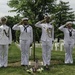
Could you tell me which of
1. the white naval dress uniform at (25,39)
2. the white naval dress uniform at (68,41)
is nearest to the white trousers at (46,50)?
the white naval dress uniform at (25,39)

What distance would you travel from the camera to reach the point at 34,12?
14805 mm

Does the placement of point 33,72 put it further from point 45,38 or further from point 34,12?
point 34,12

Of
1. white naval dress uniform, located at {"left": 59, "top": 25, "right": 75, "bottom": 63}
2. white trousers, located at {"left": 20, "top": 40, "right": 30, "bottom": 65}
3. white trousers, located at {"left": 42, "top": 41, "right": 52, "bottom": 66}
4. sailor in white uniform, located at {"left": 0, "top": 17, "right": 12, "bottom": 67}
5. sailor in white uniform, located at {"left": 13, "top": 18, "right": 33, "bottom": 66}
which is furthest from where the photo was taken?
white naval dress uniform, located at {"left": 59, "top": 25, "right": 75, "bottom": 63}

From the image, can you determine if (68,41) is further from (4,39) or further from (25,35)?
(4,39)

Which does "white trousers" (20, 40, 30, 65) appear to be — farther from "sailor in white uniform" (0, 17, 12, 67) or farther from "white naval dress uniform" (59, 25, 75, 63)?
"white naval dress uniform" (59, 25, 75, 63)

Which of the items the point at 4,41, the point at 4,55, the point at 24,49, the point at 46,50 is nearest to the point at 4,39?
the point at 4,41

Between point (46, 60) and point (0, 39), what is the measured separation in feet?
6.92

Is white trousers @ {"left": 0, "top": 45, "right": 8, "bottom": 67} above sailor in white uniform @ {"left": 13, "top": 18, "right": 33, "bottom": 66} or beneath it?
beneath

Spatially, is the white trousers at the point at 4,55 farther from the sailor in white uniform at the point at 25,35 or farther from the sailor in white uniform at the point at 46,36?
the sailor in white uniform at the point at 46,36

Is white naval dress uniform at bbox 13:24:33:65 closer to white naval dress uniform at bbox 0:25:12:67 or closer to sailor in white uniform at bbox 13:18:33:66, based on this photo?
sailor in white uniform at bbox 13:18:33:66

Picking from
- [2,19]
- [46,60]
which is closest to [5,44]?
[2,19]

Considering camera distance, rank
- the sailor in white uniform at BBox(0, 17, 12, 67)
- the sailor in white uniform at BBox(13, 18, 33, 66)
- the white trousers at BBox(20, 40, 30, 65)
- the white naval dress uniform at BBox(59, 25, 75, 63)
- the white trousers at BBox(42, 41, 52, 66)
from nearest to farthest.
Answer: the sailor in white uniform at BBox(0, 17, 12, 67) → the sailor in white uniform at BBox(13, 18, 33, 66) → the white trousers at BBox(20, 40, 30, 65) → the white trousers at BBox(42, 41, 52, 66) → the white naval dress uniform at BBox(59, 25, 75, 63)

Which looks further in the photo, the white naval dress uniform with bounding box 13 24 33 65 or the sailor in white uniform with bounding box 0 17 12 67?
the white naval dress uniform with bounding box 13 24 33 65

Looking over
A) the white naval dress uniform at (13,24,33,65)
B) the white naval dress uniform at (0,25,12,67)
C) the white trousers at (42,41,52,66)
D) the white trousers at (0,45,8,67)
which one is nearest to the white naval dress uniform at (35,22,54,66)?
the white trousers at (42,41,52,66)
